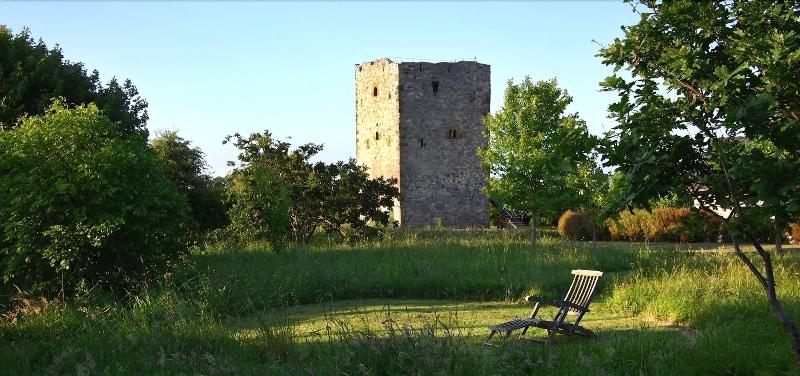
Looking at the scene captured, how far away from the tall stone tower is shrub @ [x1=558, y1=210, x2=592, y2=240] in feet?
16.3

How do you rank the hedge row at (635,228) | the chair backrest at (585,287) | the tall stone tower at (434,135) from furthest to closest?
the tall stone tower at (434,135)
the hedge row at (635,228)
the chair backrest at (585,287)

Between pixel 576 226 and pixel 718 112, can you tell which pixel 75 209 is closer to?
pixel 718 112

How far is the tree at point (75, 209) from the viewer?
32.9 ft

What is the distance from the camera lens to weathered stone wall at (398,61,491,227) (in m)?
32.6

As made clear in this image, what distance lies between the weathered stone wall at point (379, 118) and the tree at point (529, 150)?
6.26 metres

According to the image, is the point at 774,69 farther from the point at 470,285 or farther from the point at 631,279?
the point at 470,285

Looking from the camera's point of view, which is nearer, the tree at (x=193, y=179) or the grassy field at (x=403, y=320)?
the grassy field at (x=403, y=320)

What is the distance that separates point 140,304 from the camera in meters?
8.25

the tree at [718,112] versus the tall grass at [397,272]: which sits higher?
the tree at [718,112]

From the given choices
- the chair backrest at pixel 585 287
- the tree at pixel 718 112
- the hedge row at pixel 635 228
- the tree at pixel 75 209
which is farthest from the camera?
the hedge row at pixel 635 228

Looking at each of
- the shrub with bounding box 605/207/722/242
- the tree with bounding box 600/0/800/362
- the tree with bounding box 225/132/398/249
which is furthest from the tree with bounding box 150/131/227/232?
the tree with bounding box 600/0/800/362

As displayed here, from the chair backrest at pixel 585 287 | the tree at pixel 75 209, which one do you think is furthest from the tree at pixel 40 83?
the chair backrest at pixel 585 287

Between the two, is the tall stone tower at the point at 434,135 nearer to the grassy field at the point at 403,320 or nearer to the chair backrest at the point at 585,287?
the grassy field at the point at 403,320

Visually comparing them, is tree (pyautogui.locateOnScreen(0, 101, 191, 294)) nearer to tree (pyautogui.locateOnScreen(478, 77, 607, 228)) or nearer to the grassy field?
the grassy field
